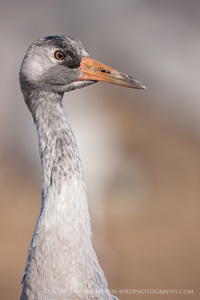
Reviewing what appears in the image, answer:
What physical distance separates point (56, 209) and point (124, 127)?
6.69 metres

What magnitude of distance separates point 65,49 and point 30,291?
53.6 inches

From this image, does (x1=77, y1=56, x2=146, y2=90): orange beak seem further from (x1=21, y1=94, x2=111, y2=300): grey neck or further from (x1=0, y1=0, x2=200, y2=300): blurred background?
(x1=0, y1=0, x2=200, y2=300): blurred background

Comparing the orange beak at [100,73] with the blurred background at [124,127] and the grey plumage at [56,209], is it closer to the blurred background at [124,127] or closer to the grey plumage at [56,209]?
the grey plumage at [56,209]

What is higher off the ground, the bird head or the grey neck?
the bird head

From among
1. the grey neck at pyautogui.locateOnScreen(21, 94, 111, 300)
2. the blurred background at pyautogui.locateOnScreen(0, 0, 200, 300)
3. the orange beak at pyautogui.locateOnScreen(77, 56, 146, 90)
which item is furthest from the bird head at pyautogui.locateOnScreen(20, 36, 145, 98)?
the blurred background at pyautogui.locateOnScreen(0, 0, 200, 300)

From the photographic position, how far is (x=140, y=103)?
9.38 metres

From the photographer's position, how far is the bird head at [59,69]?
8.86 ft

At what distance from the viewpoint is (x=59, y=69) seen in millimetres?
2756

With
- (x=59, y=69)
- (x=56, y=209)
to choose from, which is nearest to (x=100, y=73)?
(x=59, y=69)

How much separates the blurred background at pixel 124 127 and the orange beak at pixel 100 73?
4946 mm

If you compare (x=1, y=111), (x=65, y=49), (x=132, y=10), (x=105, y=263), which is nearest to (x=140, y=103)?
(x=132, y=10)

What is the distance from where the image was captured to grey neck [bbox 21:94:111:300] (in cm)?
249

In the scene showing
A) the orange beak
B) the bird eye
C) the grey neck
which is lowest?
the grey neck

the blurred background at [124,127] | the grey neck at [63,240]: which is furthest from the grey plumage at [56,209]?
the blurred background at [124,127]
